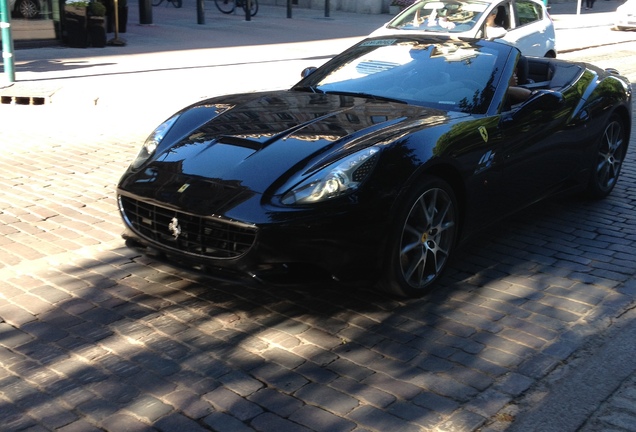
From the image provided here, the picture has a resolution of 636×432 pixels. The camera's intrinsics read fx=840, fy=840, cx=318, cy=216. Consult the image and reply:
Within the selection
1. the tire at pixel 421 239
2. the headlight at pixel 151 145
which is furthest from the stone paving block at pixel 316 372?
the headlight at pixel 151 145

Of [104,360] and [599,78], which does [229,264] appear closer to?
[104,360]

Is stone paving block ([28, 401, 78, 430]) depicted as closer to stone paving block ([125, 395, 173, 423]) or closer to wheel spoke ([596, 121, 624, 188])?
stone paving block ([125, 395, 173, 423])

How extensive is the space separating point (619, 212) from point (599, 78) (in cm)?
115

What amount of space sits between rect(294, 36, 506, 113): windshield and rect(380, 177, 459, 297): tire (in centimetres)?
84

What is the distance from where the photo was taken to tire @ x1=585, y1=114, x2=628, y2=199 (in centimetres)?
708

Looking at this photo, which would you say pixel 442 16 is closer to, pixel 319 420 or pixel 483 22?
pixel 483 22

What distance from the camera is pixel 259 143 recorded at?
4914 millimetres

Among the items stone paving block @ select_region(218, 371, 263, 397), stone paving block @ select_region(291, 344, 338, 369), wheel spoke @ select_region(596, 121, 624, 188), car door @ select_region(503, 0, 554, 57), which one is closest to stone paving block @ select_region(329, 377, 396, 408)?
stone paving block @ select_region(291, 344, 338, 369)

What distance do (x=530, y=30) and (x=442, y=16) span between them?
1511 mm

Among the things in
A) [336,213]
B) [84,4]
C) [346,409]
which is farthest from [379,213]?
[84,4]

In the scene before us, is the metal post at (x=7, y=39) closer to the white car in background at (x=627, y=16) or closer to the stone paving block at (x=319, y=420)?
the stone paving block at (x=319, y=420)

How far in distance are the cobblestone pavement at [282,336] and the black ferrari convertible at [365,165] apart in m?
0.28

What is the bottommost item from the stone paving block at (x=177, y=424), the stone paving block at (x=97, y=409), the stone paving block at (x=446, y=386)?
the stone paving block at (x=446, y=386)

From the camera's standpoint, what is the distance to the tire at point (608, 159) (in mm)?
7082
